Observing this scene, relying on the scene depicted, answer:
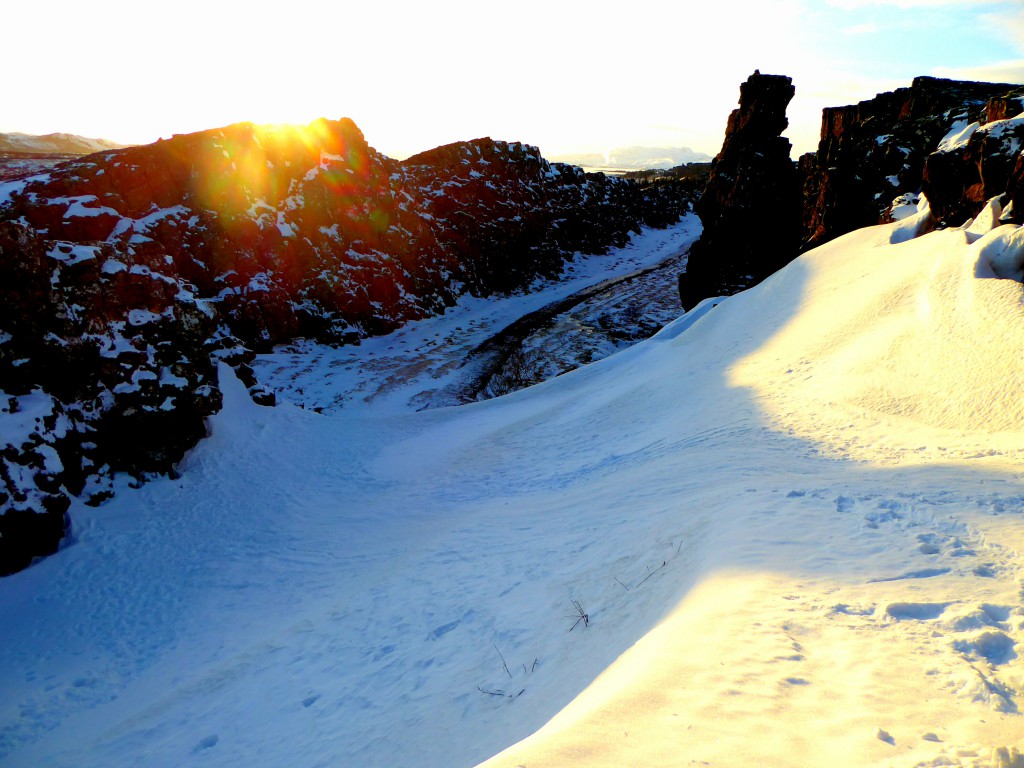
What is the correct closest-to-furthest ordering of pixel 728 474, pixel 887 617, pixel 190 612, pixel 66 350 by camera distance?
1. pixel 887 617
2. pixel 728 474
3. pixel 190 612
4. pixel 66 350

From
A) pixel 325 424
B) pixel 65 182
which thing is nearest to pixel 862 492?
pixel 325 424

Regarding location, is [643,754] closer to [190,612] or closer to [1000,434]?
[1000,434]

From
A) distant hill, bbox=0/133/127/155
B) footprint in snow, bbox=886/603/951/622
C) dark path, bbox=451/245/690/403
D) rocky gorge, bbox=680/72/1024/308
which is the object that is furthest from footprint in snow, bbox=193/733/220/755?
distant hill, bbox=0/133/127/155

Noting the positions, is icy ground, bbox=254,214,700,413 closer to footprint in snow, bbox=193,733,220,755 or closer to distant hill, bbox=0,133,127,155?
footprint in snow, bbox=193,733,220,755

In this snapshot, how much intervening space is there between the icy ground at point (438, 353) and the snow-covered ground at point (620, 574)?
6.93 metres

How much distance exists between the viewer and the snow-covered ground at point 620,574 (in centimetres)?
457

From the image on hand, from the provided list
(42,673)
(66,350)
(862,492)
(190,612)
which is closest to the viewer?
(862,492)

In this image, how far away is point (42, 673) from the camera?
11.4 metres

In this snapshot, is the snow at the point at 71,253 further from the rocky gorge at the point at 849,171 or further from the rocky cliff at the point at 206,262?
the rocky gorge at the point at 849,171

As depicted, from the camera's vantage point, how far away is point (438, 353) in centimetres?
3406

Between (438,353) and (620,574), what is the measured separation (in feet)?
88.1

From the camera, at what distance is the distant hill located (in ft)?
191

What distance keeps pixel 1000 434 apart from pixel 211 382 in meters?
21.7

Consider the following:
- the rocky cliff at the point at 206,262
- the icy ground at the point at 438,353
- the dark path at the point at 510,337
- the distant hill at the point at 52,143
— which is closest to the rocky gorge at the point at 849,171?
the icy ground at the point at 438,353
